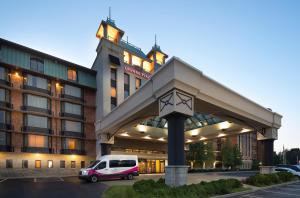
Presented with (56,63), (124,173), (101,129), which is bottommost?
(124,173)

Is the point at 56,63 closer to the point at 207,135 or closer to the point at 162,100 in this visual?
the point at 207,135

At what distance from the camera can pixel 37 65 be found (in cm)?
3872

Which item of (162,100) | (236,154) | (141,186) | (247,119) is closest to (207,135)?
Result: (247,119)

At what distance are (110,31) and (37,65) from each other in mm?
14035

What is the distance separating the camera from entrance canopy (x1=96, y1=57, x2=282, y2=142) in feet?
51.8

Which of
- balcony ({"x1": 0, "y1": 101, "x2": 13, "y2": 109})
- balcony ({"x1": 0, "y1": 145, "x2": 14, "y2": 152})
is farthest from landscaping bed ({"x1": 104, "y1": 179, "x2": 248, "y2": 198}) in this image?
balcony ({"x1": 0, "y1": 101, "x2": 13, "y2": 109})

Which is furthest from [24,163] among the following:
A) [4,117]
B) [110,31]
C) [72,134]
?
[110,31]

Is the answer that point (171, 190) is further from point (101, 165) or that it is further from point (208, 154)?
point (208, 154)

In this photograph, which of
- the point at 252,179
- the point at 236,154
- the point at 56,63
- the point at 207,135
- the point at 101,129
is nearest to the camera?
the point at 252,179

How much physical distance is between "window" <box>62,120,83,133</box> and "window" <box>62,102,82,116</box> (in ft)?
5.42

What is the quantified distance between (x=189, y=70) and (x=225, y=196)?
7.59 meters

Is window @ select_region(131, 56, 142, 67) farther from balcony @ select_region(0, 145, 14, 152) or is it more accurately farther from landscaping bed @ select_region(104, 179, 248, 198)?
landscaping bed @ select_region(104, 179, 248, 198)

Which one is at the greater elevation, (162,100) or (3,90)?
(3,90)

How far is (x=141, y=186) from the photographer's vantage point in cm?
1310
